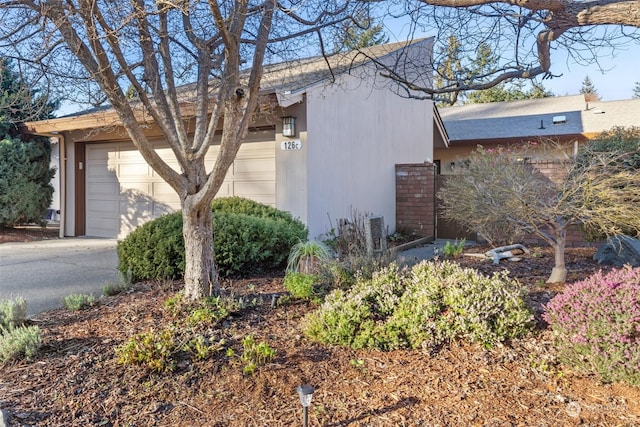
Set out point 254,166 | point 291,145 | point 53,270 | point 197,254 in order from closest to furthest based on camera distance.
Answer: point 197,254 < point 53,270 < point 291,145 < point 254,166

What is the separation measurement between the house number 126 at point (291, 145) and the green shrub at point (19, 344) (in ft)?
17.8

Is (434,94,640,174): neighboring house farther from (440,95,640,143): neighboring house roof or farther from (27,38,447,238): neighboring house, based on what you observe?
(27,38,447,238): neighboring house

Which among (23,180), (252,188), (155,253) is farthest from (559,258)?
(23,180)

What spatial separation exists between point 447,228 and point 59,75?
8773mm

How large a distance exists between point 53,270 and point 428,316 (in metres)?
6.05

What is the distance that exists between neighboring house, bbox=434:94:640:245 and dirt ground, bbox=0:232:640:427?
11.1 m

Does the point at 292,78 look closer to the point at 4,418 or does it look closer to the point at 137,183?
the point at 137,183

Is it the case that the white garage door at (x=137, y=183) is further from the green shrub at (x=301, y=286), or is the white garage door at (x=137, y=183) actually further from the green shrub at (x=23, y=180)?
the green shrub at (x=301, y=286)

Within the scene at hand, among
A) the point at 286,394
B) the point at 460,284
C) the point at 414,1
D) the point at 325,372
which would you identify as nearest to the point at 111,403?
the point at 286,394

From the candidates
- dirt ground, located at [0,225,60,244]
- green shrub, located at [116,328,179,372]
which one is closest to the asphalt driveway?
dirt ground, located at [0,225,60,244]

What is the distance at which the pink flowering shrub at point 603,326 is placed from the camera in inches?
108

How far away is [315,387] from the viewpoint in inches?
114

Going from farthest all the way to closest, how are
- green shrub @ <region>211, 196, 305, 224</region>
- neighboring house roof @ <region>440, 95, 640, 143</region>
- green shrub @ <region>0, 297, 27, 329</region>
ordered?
1. neighboring house roof @ <region>440, 95, 640, 143</region>
2. green shrub @ <region>211, 196, 305, 224</region>
3. green shrub @ <region>0, 297, 27, 329</region>

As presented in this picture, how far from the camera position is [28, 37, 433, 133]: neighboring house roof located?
7134mm
